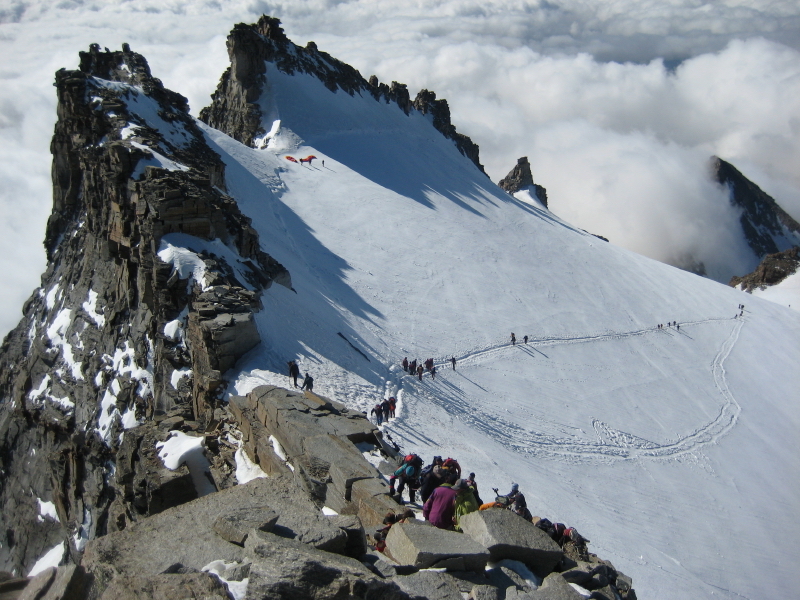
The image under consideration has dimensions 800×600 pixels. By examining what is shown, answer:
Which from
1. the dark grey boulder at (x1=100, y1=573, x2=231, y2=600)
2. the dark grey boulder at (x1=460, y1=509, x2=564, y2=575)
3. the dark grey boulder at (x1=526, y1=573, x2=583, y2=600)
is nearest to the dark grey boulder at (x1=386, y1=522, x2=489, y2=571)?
the dark grey boulder at (x1=460, y1=509, x2=564, y2=575)

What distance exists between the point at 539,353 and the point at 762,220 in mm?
160713

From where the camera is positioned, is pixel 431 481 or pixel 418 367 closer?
pixel 431 481

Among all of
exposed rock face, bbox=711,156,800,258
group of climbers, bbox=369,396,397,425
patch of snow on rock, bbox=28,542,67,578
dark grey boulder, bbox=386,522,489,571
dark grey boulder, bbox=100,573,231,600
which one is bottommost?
exposed rock face, bbox=711,156,800,258

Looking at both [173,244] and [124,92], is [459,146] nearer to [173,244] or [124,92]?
[124,92]

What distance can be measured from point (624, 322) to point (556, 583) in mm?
33467

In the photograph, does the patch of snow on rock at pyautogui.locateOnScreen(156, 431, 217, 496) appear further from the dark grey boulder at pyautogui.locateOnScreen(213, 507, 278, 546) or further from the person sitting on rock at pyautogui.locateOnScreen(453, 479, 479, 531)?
the person sitting on rock at pyautogui.locateOnScreen(453, 479, 479, 531)

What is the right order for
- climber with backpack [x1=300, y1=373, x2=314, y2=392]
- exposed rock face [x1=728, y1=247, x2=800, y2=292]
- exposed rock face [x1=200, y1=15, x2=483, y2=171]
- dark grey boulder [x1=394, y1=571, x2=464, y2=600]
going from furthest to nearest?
exposed rock face [x1=728, y1=247, x2=800, y2=292] < exposed rock face [x1=200, y1=15, x2=483, y2=171] < climber with backpack [x1=300, y1=373, x2=314, y2=392] < dark grey boulder [x1=394, y1=571, x2=464, y2=600]

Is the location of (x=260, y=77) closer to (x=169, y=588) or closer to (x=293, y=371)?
(x=293, y=371)

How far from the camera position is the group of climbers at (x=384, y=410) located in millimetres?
18391

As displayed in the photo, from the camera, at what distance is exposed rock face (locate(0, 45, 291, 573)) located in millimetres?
17172

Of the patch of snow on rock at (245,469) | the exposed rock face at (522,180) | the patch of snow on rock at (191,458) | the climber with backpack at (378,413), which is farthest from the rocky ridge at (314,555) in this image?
the exposed rock face at (522,180)

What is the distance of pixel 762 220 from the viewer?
160 m

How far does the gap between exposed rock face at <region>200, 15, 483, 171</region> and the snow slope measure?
2.11 metres

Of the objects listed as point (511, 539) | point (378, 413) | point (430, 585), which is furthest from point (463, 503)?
point (378, 413)
